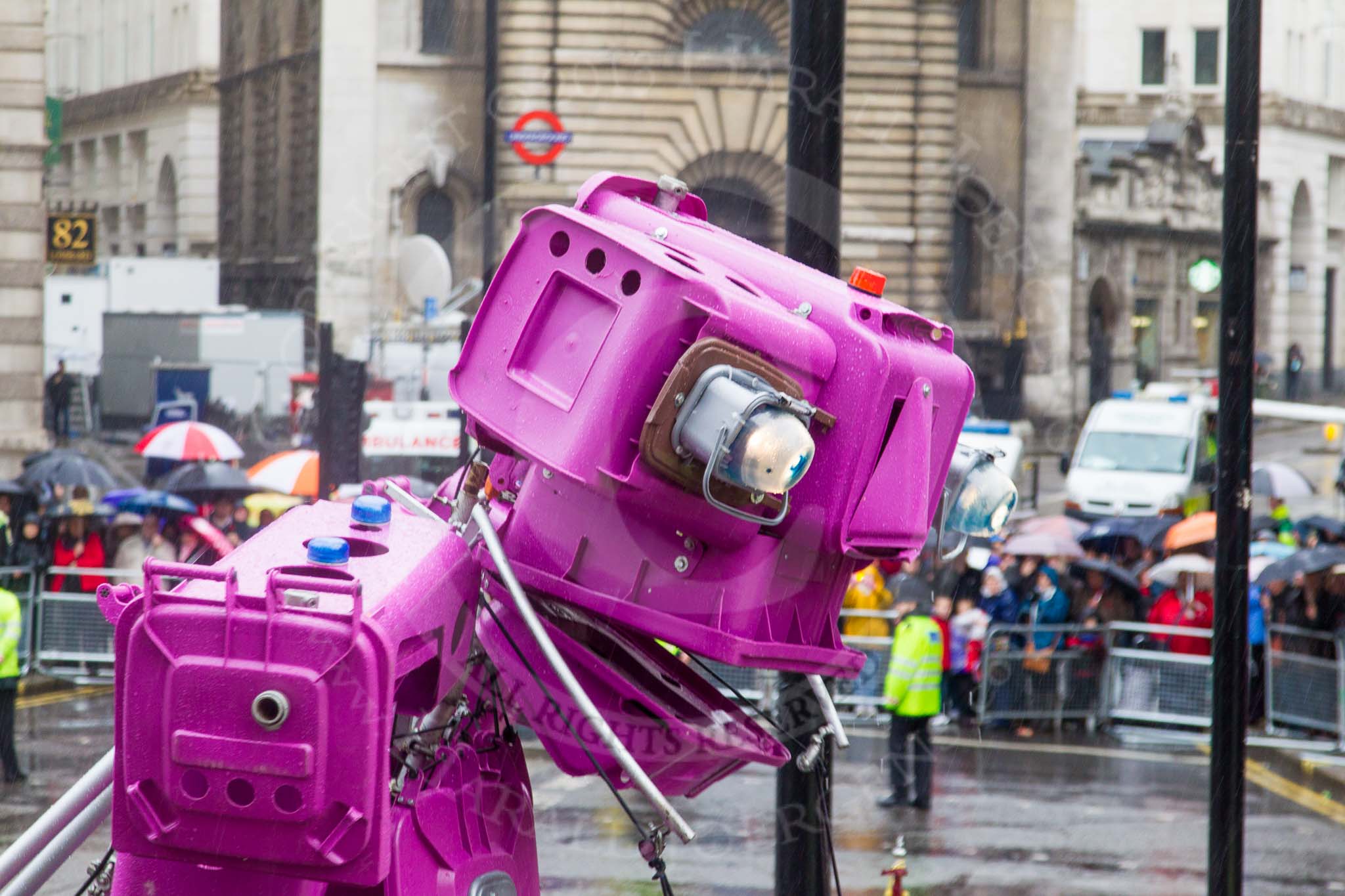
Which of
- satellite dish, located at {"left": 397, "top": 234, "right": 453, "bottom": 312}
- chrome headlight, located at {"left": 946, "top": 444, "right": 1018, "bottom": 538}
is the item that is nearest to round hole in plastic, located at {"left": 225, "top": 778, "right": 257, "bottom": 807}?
chrome headlight, located at {"left": 946, "top": 444, "right": 1018, "bottom": 538}

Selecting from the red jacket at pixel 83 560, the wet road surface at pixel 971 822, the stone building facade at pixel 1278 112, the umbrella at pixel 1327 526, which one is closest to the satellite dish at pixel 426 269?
the red jacket at pixel 83 560

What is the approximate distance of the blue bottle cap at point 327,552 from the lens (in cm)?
331

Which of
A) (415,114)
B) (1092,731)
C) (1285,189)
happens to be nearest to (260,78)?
(415,114)

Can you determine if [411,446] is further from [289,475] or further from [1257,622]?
[1257,622]

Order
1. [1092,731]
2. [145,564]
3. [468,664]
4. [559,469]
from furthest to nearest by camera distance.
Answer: [1092,731] < [468,664] < [559,469] < [145,564]

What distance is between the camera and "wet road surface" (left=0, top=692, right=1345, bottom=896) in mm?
10281

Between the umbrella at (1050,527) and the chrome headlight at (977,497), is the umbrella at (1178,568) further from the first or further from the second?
the chrome headlight at (977,497)

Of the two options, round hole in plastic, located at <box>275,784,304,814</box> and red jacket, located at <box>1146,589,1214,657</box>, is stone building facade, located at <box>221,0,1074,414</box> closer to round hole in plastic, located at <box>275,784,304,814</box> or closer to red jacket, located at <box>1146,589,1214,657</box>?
red jacket, located at <box>1146,589,1214,657</box>

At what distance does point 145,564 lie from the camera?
10.0 ft

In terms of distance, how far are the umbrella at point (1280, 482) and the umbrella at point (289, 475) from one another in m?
11.3

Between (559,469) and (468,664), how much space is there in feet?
1.97

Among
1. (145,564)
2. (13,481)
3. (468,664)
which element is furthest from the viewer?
(13,481)

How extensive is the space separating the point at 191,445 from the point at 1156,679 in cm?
1063

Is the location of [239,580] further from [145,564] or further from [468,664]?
[468,664]
